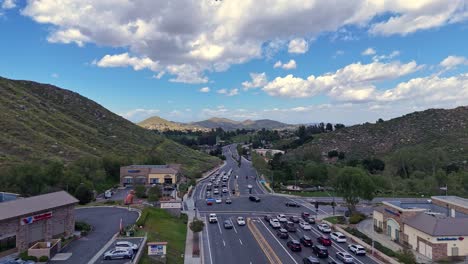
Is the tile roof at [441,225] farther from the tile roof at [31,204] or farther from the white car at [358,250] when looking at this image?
the tile roof at [31,204]

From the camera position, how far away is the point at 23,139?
115438 millimetres

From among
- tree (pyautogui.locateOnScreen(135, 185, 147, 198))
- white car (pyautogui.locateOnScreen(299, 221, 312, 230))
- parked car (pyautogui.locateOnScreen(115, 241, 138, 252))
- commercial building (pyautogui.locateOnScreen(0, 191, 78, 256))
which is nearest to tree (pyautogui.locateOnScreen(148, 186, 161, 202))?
tree (pyautogui.locateOnScreen(135, 185, 147, 198))

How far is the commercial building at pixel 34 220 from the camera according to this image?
37997mm

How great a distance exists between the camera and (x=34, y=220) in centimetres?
4072

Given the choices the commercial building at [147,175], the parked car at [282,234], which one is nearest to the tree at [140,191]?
the commercial building at [147,175]

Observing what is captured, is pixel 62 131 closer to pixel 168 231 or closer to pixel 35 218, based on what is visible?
pixel 168 231

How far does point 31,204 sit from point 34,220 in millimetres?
2333

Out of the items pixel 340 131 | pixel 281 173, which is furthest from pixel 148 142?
pixel 340 131

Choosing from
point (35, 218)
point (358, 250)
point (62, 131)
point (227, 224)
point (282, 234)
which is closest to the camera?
point (35, 218)

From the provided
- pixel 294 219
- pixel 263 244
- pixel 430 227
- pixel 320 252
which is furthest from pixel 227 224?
pixel 430 227

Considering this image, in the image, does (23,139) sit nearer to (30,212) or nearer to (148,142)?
(148,142)

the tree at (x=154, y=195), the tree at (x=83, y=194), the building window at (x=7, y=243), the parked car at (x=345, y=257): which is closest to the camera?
the building window at (x=7, y=243)

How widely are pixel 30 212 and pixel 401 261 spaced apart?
38791 mm

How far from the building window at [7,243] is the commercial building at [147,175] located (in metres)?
61.6
